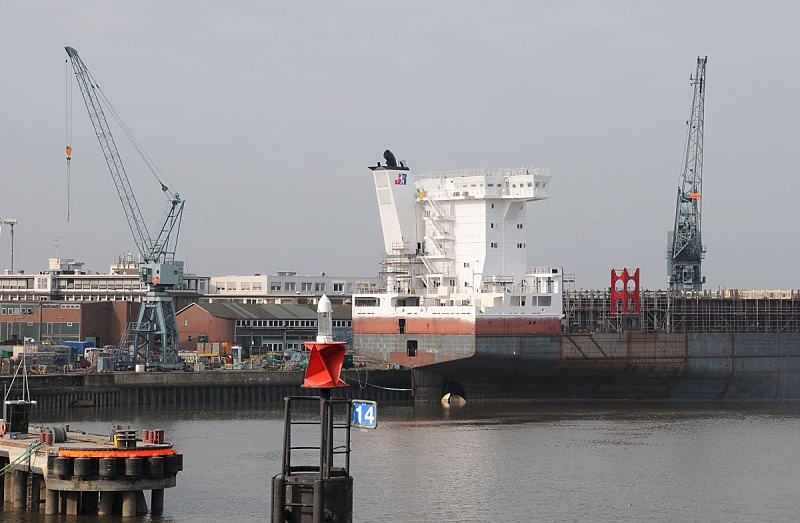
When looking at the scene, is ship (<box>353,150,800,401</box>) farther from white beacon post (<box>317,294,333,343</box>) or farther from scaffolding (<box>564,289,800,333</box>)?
white beacon post (<box>317,294,333,343</box>)

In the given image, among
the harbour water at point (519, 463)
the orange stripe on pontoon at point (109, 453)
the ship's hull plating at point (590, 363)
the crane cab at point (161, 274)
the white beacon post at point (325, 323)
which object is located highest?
the crane cab at point (161, 274)

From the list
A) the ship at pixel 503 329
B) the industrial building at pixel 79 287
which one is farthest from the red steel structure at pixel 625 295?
the industrial building at pixel 79 287

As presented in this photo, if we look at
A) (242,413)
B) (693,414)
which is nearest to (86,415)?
(242,413)

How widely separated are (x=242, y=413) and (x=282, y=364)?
13.9 m

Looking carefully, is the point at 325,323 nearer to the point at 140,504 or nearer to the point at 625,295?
the point at 140,504

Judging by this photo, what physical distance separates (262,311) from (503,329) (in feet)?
107

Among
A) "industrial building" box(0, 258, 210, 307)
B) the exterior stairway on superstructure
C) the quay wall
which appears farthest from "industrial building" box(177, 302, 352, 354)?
the exterior stairway on superstructure

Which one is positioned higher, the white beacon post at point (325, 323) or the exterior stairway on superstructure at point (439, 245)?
the exterior stairway on superstructure at point (439, 245)

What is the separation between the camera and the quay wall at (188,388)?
2761 inches

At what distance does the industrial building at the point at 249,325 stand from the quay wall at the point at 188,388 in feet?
69.3

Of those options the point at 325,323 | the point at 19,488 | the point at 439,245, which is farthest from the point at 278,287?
the point at 325,323

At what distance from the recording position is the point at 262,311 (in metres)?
102

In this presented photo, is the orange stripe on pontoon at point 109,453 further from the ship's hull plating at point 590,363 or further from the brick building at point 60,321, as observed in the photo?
the brick building at point 60,321

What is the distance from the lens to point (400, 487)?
145ft
